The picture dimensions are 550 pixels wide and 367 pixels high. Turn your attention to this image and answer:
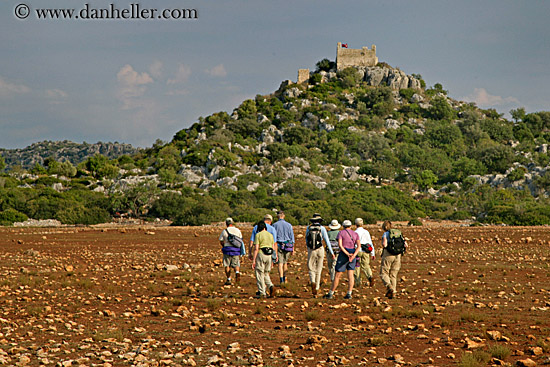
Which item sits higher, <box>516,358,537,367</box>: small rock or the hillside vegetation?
the hillside vegetation

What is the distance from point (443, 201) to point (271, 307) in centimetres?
7534

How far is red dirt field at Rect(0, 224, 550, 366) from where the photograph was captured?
9.98 meters

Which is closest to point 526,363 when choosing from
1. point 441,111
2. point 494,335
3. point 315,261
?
point 494,335

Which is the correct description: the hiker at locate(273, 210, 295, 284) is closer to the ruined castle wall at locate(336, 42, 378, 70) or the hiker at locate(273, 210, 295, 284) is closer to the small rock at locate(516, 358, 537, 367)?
the small rock at locate(516, 358, 537, 367)

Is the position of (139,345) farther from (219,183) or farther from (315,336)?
(219,183)

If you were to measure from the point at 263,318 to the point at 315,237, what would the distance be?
132 inches

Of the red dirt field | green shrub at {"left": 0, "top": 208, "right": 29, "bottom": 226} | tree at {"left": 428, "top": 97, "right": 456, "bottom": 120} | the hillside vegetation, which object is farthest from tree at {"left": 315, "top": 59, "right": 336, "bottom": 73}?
the red dirt field

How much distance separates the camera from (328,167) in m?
101

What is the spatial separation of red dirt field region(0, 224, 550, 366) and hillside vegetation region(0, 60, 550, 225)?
140 ft

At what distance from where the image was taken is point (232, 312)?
552 inches

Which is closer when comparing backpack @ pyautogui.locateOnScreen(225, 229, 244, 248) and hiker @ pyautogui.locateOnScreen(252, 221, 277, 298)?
hiker @ pyautogui.locateOnScreen(252, 221, 277, 298)

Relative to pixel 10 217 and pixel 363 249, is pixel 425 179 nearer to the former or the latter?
pixel 10 217

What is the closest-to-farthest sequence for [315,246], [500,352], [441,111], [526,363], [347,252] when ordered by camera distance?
[526,363] < [500,352] < [347,252] < [315,246] < [441,111]

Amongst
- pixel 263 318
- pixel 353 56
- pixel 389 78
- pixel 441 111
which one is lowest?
pixel 263 318
